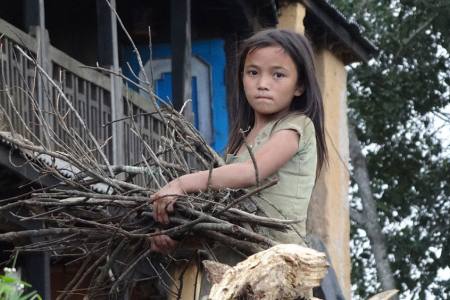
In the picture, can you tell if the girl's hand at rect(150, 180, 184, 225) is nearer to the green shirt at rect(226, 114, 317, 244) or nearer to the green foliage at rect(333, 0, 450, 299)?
the green shirt at rect(226, 114, 317, 244)

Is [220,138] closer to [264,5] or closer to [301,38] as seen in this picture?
[264,5]

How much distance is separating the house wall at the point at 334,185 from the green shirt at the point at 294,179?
397 inches

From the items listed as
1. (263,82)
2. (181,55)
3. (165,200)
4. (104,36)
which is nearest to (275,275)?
(165,200)

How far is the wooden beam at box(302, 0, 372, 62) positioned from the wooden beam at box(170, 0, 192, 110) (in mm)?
2763

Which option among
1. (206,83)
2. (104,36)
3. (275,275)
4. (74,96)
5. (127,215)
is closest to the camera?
(275,275)

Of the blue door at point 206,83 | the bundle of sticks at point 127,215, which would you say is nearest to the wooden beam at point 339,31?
the blue door at point 206,83

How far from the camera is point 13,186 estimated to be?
34.9 ft

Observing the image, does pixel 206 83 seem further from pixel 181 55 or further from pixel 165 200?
pixel 165 200

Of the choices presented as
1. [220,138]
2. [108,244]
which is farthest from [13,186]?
[108,244]

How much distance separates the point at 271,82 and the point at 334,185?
36.3ft

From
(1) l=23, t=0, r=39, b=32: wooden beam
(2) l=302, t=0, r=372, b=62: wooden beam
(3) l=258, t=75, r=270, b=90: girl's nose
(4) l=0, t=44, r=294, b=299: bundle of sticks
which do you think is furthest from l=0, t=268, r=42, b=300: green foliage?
(2) l=302, t=0, r=372, b=62: wooden beam

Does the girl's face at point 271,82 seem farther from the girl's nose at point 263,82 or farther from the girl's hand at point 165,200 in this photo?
the girl's hand at point 165,200

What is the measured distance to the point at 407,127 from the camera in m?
22.0

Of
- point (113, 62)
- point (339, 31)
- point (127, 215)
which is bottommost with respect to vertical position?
point (127, 215)
